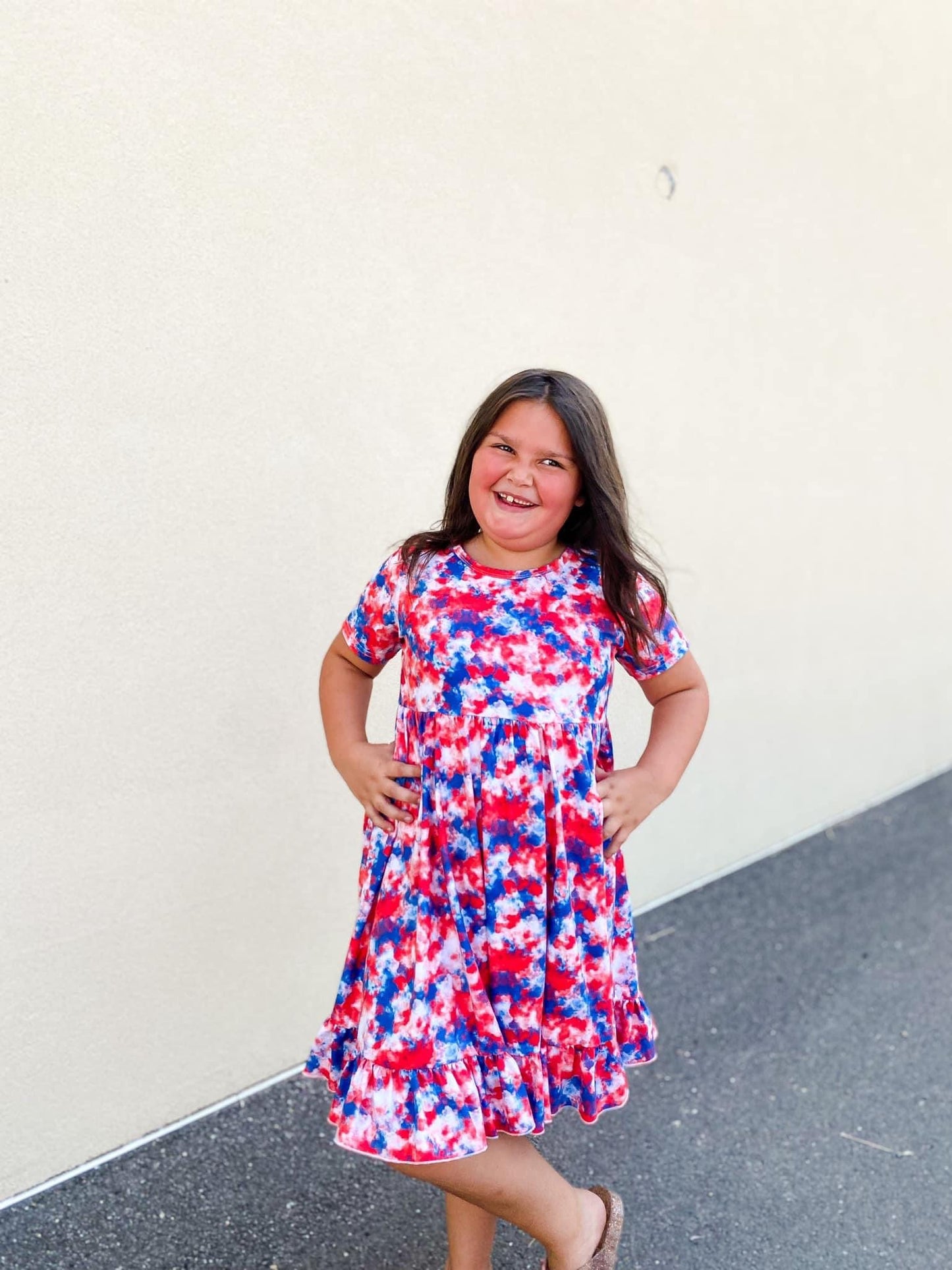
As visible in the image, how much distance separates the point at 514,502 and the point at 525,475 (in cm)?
4

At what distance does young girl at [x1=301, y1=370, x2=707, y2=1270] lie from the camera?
5.55 feet

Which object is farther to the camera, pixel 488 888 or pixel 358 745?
pixel 358 745

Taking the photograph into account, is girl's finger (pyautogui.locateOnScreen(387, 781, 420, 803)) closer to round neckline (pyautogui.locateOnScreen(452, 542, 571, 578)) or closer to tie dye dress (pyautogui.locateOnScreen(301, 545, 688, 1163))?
tie dye dress (pyautogui.locateOnScreen(301, 545, 688, 1163))

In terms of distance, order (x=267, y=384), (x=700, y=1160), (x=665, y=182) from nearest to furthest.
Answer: (x=267, y=384) → (x=700, y=1160) → (x=665, y=182)

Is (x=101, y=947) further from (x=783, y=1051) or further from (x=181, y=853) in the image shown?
(x=783, y=1051)

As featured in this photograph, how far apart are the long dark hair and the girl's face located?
0.02 m

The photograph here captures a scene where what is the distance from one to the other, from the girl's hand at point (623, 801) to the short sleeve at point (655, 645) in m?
0.17

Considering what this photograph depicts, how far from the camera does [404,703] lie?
5.93 feet

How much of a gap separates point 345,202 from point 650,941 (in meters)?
2.17

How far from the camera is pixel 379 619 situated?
73.6 inches

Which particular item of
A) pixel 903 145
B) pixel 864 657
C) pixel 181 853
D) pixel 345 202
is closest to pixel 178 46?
pixel 345 202

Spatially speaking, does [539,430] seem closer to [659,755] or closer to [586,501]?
[586,501]

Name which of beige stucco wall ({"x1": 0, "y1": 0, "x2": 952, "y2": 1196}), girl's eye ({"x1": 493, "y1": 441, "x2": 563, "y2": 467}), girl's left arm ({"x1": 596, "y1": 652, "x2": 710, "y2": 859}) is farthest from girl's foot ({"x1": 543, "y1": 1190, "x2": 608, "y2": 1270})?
girl's eye ({"x1": 493, "y1": 441, "x2": 563, "y2": 467})

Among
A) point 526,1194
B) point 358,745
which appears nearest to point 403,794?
point 358,745
